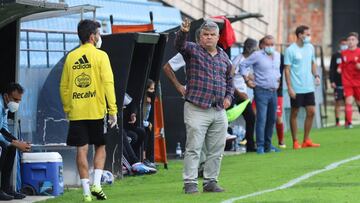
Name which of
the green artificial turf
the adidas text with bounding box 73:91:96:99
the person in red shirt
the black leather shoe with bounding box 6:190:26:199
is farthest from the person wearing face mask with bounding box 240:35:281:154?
the adidas text with bounding box 73:91:96:99

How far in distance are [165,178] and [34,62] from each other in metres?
2.34

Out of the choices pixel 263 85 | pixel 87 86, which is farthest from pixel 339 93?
pixel 87 86

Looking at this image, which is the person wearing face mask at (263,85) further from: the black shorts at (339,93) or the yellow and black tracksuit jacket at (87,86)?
the black shorts at (339,93)

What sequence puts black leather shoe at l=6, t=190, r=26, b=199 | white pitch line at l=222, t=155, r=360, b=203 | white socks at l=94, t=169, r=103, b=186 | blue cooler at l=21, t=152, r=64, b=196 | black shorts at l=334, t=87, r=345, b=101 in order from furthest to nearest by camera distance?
black shorts at l=334, t=87, r=345, b=101 < blue cooler at l=21, t=152, r=64, b=196 < black leather shoe at l=6, t=190, r=26, b=199 < white socks at l=94, t=169, r=103, b=186 < white pitch line at l=222, t=155, r=360, b=203

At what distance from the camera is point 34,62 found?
1733cm

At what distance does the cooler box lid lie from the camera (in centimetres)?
1595

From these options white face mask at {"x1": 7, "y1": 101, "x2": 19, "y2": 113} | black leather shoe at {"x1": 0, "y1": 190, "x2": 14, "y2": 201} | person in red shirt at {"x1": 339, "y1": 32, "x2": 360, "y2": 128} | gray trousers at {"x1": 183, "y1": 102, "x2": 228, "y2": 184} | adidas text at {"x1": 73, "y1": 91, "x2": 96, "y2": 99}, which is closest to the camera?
adidas text at {"x1": 73, "y1": 91, "x2": 96, "y2": 99}

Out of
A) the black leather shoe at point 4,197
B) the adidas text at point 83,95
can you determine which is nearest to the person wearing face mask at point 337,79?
the black leather shoe at point 4,197

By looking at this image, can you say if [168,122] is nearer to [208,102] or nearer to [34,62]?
[34,62]

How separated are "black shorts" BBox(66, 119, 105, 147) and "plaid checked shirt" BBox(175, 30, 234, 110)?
105cm

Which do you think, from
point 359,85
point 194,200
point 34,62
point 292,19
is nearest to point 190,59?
point 194,200

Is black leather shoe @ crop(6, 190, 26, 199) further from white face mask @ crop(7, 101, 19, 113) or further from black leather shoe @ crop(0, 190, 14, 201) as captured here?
white face mask @ crop(7, 101, 19, 113)

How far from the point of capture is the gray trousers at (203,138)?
1492cm

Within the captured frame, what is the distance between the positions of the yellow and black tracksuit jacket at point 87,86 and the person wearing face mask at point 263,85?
25.0ft
